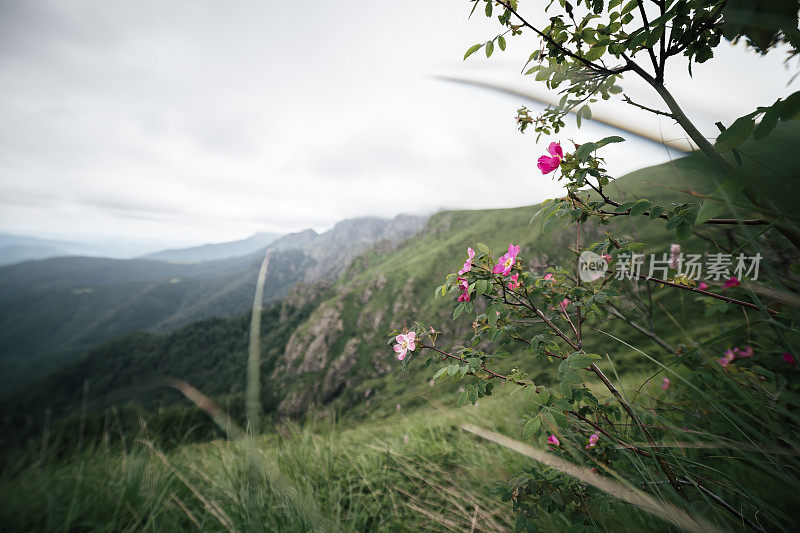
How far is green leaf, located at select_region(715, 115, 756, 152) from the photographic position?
1.01 meters

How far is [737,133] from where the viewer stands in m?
1.04

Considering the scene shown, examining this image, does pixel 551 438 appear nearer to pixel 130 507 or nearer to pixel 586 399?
pixel 586 399

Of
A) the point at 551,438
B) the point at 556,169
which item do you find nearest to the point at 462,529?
the point at 551,438

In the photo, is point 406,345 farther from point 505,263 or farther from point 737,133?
point 737,133

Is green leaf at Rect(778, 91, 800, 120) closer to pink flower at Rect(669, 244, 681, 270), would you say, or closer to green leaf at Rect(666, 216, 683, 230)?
green leaf at Rect(666, 216, 683, 230)

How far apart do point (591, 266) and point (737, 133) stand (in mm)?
984

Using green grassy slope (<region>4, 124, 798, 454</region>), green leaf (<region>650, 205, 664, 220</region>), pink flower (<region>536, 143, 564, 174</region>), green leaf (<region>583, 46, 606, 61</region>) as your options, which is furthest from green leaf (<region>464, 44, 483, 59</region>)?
green grassy slope (<region>4, 124, 798, 454</region>)

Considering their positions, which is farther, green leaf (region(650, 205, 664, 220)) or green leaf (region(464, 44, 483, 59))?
green leaf (region(464, 44, 483, 59))

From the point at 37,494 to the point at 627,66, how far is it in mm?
4231

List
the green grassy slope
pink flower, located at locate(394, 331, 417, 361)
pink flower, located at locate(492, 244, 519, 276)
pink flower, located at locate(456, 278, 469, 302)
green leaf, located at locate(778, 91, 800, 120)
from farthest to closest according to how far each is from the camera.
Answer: the green grassy slope
pink flower, located at locate(394, 331, 417, 361)
pink flower, located at locate(456, 278, 469, 302)
pink flower, located at locate(492, 244, 519, 276)
green leaf, located at locate(778, 91, 800, 120)

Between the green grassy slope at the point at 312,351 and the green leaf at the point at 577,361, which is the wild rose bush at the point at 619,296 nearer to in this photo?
the green leaf at the point at 577,361

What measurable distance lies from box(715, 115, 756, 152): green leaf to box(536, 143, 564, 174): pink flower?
651mm

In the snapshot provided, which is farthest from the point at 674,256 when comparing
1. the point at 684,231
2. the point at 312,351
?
the point at 312,351

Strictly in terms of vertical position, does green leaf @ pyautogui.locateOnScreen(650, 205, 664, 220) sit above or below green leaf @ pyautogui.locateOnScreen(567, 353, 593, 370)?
above
